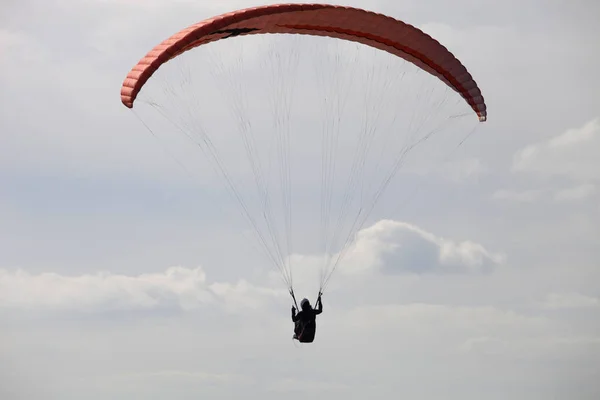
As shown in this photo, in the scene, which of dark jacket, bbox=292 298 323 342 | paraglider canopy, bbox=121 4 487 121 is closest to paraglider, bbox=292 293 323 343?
dark jacket, bbox=292 298 323 342

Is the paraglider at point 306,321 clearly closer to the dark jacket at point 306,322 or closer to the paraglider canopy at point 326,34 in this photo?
the dark jacket at point 306,322

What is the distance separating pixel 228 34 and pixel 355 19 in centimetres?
378

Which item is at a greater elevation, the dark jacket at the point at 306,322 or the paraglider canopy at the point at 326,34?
the paraglider canopy at the point at 326,34

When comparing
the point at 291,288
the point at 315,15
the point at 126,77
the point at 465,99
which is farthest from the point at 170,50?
the point at 465,99

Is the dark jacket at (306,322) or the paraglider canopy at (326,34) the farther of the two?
the dark jacket at (306,322)

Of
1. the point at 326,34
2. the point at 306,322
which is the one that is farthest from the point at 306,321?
the point at 326,34

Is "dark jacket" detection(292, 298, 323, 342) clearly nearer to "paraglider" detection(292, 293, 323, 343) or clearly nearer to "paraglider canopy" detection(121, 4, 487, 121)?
"paraglider" detection(292, 293, 323, 343)

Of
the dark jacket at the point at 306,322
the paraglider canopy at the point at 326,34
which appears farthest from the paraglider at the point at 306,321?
the paraglider canopy at the point at 326,34

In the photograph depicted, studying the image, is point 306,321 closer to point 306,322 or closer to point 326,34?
point 306,322

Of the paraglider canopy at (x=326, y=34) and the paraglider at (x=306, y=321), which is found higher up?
the paraglider canopy at (x=326, y=34)

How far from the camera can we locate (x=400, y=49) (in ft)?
122

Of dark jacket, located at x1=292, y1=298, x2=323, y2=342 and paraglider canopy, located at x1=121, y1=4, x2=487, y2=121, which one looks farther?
dark jacket, located at x1=292, y1=298, x2=323, y2=342

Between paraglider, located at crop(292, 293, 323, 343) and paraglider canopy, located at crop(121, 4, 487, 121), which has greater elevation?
paraglider canopy, located at crop(121, 4, 487, 121)

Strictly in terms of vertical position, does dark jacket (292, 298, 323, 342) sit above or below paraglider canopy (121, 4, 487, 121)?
below
